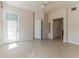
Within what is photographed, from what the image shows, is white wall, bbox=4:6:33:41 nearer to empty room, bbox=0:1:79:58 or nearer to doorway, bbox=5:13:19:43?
empty room, bbox=0:1:79:58

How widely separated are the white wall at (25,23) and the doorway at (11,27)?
341 millimetres

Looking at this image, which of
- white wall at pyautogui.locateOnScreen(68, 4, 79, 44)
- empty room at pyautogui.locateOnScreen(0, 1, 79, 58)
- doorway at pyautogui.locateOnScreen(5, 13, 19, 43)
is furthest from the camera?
doorway at pyautogui.locateOnScreen(5, 13, 19, 43)

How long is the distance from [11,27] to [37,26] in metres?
2.83

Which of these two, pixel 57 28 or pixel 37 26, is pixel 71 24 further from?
pixel 37 26

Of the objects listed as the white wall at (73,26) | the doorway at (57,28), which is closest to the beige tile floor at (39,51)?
the white wall at (73,26)

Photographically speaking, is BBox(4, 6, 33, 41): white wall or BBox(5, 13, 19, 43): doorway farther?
BBox(4, 6, 33, 41): white wall

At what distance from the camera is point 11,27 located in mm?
7410

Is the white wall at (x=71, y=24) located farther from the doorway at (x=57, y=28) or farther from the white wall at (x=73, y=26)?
the doorway at (x=57, y=28)

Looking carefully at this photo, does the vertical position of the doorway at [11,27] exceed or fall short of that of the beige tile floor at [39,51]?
it exceeds it

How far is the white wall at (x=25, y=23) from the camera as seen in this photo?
8050 mm

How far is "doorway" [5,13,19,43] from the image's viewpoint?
7064mm

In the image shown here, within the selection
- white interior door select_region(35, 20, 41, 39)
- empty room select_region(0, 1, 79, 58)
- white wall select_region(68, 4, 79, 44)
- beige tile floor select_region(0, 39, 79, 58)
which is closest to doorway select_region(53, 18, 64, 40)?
empty room select_region(0, 1, 79, 58)

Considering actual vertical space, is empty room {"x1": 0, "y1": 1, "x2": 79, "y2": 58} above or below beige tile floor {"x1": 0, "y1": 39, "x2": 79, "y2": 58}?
above

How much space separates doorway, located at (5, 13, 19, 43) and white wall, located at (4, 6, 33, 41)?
1.12 feet
